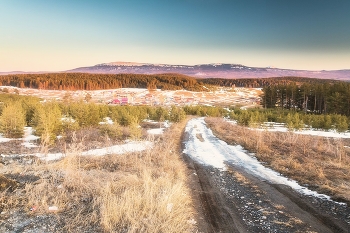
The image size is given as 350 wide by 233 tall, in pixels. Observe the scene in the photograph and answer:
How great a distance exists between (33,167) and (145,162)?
419 centimetres

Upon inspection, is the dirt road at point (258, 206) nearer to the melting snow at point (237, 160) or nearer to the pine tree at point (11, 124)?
the melting snow at point (237, 160)

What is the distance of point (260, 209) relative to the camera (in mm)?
7219

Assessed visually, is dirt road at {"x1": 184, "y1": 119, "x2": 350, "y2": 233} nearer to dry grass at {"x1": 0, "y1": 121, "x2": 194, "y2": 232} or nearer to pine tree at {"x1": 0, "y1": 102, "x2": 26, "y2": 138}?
dry grass at {"x1": 0, "y1": 121, "x2": 194, "y2": 232}

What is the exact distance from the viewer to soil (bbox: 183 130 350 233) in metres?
6.15

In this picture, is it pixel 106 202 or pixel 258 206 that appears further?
pixel 258 206

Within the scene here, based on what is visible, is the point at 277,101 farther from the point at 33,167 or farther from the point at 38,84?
the point at 38,84

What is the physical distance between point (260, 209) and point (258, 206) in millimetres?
215

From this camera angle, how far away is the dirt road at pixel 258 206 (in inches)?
243

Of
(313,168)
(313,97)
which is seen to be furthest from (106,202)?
(313,97)

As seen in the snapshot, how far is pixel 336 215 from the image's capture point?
678 centimetres

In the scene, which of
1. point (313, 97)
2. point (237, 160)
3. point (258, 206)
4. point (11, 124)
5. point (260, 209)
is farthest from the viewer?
point (313, 97)

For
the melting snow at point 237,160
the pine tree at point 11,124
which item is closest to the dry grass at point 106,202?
the melting snow at point 237,160

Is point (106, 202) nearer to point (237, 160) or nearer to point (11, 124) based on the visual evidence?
Result: point (237, 160)

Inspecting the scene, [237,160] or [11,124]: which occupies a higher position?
[11,124]
